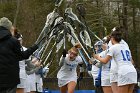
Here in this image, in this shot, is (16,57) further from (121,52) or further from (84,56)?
(84,56)

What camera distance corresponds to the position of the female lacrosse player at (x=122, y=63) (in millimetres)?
10195

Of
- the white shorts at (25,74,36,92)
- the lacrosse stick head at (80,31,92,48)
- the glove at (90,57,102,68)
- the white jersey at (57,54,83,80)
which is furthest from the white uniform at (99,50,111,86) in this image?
the white shorts at (25,74,36,92)

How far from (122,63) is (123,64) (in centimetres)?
3

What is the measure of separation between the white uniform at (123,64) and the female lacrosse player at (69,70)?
2982mm

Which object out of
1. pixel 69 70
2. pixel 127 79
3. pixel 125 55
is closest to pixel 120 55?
pixel 125 55

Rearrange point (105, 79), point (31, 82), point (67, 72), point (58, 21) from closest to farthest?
point (105, 79), point (31, 82), point (58, 21), point (67, 72)

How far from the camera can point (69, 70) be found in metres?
13.5

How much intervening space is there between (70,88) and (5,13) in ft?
89.9

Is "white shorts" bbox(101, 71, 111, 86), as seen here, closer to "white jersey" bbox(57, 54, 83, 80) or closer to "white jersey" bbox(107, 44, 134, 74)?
"white jersey" bbox(57, 54, 83, 80)

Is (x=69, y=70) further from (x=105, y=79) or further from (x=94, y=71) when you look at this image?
(x=105, y=79)

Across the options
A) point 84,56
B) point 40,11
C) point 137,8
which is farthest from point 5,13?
point 84,56

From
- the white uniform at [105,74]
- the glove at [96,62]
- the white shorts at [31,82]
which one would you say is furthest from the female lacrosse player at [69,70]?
the white uniform at [105,74]

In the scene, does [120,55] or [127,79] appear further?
[120,55]

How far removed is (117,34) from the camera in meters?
10.4
